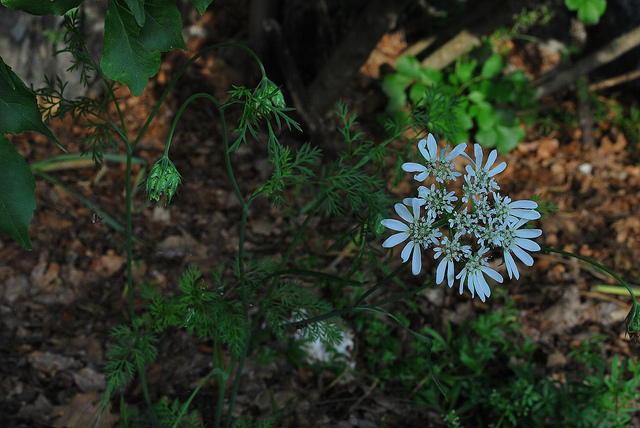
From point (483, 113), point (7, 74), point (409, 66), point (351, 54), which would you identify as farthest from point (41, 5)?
point (483, 113)

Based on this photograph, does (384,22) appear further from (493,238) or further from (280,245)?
(493,238)

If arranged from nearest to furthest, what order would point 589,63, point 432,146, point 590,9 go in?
point 432,146, point 590,9, point 589,63

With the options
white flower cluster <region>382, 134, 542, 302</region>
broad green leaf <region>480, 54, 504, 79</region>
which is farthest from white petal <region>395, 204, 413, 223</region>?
broad green leaf <region>480, 54, 504, 79</region>

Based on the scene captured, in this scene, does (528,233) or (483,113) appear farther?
(483,113)

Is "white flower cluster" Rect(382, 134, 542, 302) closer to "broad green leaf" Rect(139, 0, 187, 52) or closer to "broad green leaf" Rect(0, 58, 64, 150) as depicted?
"broad green leaf" Rect(139, 0, 187, 52)

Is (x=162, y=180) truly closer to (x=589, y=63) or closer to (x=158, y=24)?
(x=158, y=24)

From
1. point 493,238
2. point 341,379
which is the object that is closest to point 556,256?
point 341,379
